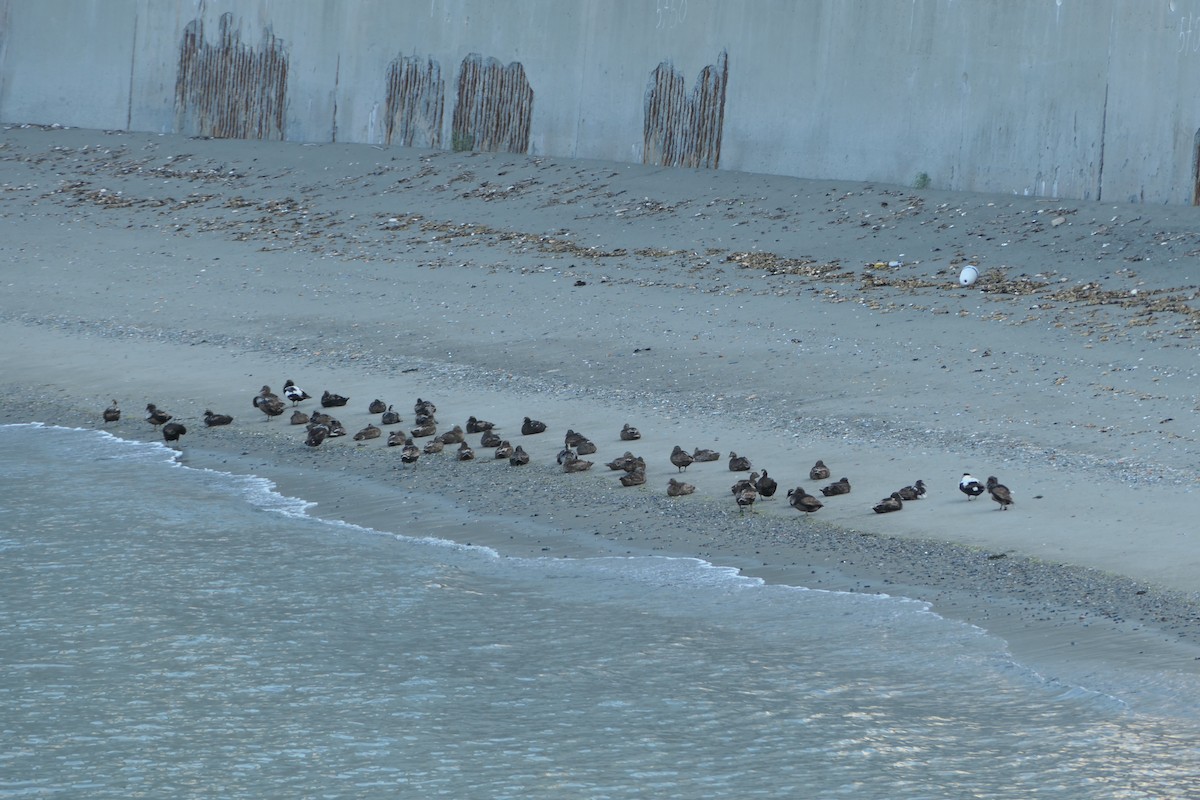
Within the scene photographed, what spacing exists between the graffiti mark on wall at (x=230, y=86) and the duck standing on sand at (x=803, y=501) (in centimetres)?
1178

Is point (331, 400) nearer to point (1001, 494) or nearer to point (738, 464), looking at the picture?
point (738, 464)

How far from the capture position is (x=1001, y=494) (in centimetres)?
741

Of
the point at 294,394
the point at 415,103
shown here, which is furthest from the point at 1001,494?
the point at 415,103

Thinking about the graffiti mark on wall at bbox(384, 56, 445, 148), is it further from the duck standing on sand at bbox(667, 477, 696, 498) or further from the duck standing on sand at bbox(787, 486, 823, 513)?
the duck standing on sand at bbox(787, 486, 823, 513)

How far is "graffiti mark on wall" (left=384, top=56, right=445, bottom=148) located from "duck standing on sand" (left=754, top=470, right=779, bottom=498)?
32.9ft

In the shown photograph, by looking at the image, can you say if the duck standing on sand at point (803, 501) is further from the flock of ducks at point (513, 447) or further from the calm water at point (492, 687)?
the calm water at point (492, 687)

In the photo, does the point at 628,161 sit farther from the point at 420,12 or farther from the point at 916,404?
the point at 916,404

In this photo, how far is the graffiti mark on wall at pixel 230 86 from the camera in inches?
716

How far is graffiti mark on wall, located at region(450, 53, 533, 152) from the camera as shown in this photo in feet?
55.0

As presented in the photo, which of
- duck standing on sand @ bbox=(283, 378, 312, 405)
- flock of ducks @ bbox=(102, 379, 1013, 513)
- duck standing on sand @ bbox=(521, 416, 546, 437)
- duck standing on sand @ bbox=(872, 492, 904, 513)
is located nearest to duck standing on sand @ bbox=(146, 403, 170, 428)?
flock of ducks @ bbox=(102, 379, 1013, 513)

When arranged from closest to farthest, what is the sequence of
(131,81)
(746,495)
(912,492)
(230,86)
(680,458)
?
(912,492) < (746,495) < (680,458) < (230,86) < (131,81)

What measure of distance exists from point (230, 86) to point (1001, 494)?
13.3m

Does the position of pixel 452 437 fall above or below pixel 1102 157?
below

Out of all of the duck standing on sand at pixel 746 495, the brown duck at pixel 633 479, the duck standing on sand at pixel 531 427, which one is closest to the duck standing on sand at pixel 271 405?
the duck standing on sand at pixel 531 427
